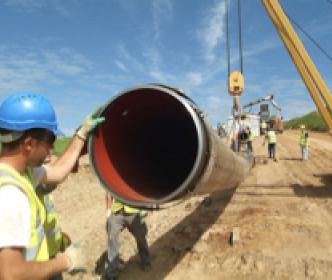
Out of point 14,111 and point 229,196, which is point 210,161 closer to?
point 14,111

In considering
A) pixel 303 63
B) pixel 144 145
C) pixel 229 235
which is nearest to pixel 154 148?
pixel 144 145

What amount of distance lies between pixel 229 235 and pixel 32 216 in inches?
209

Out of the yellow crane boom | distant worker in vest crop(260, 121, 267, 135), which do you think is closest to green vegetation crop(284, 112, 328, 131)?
distant worker in vest crop(260, 121, 267, 135)

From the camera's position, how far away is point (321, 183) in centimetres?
1199

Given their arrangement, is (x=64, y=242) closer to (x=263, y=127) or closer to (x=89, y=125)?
(x=89, y=125)

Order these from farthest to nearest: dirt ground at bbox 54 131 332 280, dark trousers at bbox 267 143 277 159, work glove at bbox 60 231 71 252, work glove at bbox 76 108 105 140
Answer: dark trousers at bbox 267 143 277 159 → dirt ground at bbox 54 131 332 280 → work glove at bbox 60 231 71 252 → work glove at bbox 76 108 105 140

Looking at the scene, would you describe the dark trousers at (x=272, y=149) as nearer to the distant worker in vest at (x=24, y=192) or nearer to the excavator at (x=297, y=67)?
the excavator at (x=297, y=67)

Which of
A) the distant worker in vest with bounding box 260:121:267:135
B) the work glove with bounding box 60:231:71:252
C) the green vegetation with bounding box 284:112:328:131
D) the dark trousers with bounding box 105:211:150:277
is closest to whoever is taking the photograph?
the work glove with bounding box 60:231:71:252

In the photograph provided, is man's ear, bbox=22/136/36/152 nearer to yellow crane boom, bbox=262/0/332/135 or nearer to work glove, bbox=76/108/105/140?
work glove, bbox=76/108/105/140

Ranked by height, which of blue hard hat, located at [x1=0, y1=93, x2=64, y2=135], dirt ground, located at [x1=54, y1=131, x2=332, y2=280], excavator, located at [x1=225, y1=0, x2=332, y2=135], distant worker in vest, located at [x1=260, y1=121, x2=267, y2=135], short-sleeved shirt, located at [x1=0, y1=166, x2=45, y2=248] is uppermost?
distant worker in vest, located at [x1=260, y1=121, x2=267, y2=135]

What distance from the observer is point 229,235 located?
22.5ft

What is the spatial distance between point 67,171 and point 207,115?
125 cm

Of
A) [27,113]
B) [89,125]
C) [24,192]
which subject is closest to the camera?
[24,192]

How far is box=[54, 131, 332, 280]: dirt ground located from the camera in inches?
221
